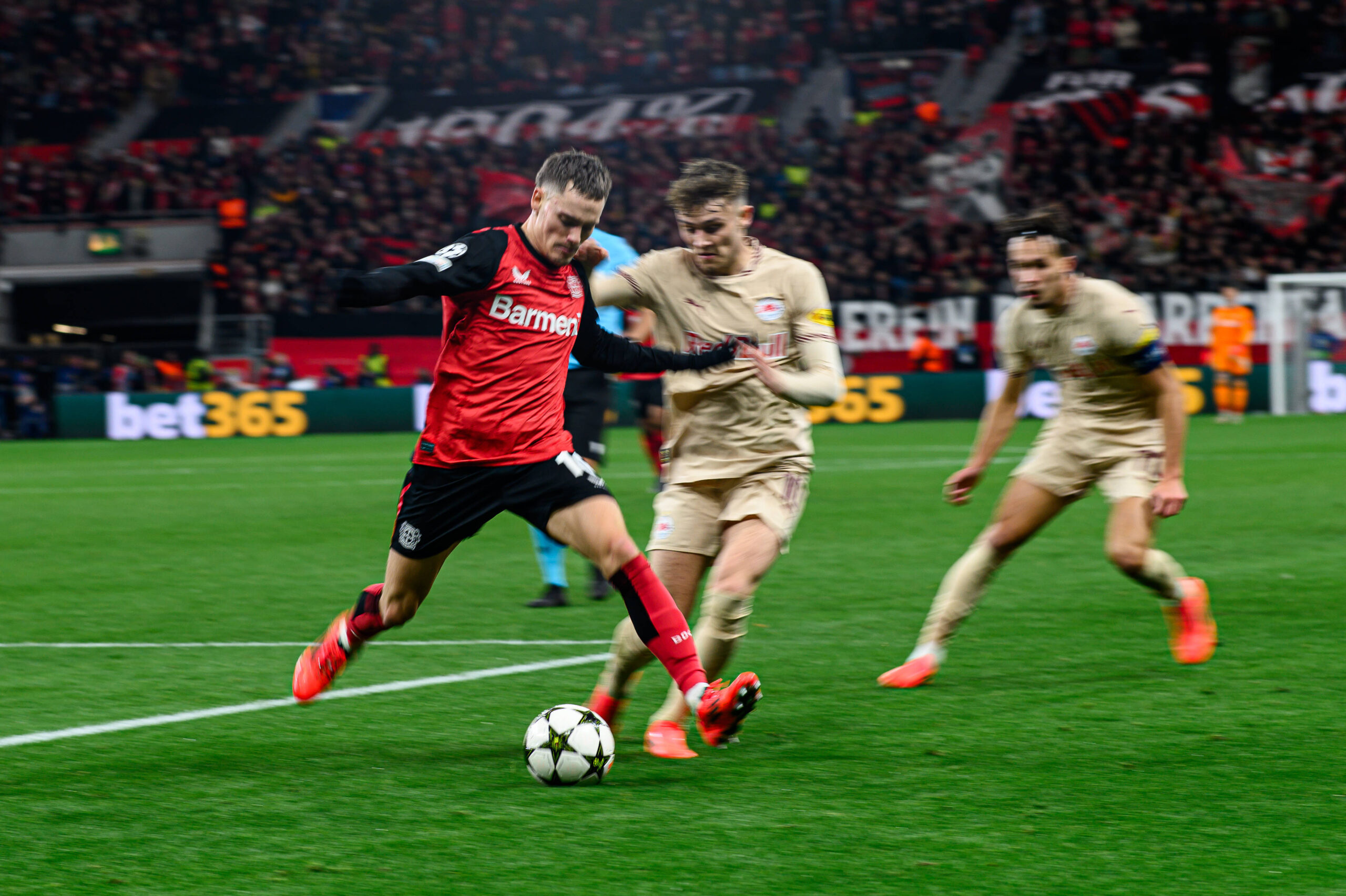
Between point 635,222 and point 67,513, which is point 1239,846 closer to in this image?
point 67,513

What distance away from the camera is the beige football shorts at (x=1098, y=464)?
6094 millimetres

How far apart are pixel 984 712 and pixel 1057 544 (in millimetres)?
5373

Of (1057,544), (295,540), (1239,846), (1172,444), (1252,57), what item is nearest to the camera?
(1239,846)

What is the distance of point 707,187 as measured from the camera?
4793 mm

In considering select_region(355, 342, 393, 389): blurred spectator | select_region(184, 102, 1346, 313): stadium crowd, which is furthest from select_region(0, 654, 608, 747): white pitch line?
select_region(184, 102, 1346, 313): stadium crowd

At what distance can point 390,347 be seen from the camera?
28188mm

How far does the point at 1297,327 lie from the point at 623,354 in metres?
22.5

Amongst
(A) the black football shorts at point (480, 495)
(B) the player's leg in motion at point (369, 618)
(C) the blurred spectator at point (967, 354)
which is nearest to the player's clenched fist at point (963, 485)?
(A) the black football shorts at point (480, 495)

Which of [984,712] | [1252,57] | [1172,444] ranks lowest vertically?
[984,712]

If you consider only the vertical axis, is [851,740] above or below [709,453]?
below

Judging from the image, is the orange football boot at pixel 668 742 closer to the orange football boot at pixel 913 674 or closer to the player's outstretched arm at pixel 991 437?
the orange football boot at pixel 913 674

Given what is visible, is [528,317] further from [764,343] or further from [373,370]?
[373,370]

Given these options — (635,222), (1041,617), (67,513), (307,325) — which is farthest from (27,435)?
(1041,617)

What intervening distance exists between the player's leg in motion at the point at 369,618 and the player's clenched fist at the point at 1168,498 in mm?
2648
